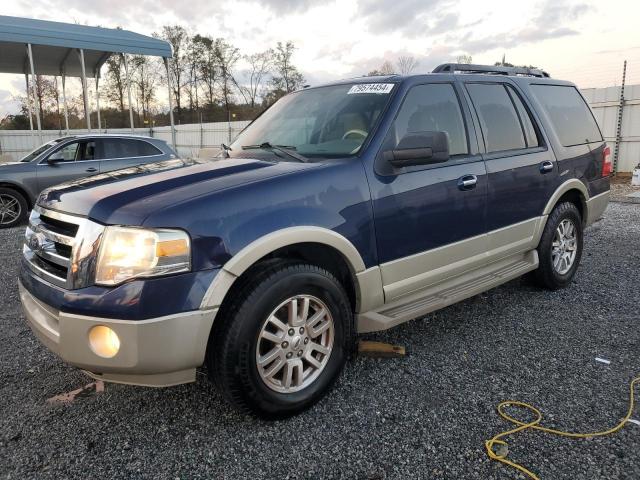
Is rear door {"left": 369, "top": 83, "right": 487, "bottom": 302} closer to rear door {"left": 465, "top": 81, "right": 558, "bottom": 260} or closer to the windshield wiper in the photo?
rear door {"left": 465, "top": 81, "right": 558, "bottom": 260}

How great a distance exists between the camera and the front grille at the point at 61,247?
224 centimetres

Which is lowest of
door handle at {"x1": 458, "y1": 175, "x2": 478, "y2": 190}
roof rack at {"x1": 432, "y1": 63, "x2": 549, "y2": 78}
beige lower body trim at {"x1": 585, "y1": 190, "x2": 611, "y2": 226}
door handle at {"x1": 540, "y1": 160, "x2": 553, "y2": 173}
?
beige lower body trim at {"x1": 585, "y1": 190, "x2": 611, "y2": 226}

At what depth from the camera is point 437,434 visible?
2.47 metres

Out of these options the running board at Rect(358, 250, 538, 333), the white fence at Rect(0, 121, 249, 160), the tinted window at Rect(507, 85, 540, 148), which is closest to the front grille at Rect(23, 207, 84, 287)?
the running board at Rect(358, 250, 538, 333)

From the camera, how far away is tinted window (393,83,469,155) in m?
3.19

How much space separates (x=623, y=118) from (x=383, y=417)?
1374 centimetres

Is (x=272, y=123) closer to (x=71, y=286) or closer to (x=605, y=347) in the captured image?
(x=71, y=286)

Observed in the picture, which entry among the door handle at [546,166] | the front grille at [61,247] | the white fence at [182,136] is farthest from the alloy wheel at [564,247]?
the white fence at [182,136]

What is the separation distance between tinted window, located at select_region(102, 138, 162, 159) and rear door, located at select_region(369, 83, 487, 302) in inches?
285

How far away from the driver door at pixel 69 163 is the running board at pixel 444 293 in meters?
7.53

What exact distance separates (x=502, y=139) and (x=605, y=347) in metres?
1.71

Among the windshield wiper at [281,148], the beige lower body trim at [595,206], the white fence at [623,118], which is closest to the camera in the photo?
the windshield wiper at [281,148]

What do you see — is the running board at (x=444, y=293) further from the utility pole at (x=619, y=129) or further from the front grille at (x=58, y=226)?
the utility pole at (x=619, y=129)

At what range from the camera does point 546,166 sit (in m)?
4.15
